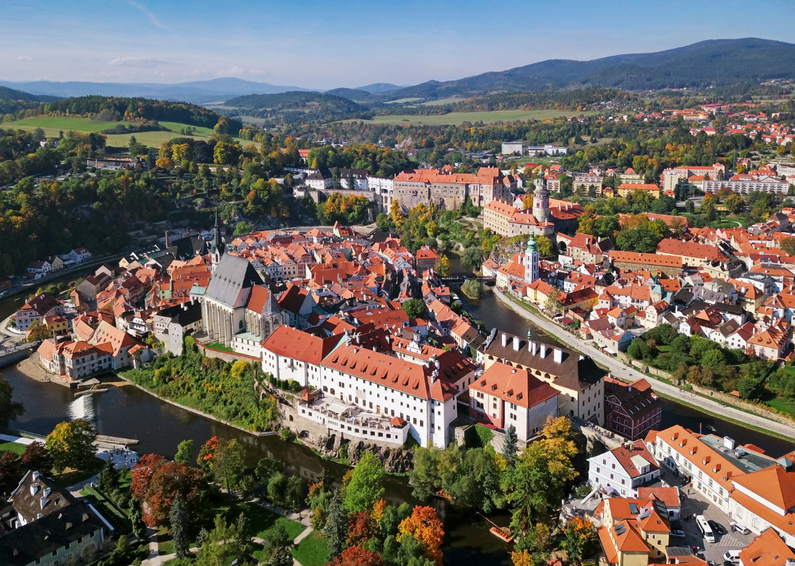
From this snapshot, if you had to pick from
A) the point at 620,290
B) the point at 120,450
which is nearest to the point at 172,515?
the point at 120,450

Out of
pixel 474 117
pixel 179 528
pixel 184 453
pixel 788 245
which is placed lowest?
pixel 184 453

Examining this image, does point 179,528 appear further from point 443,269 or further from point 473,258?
point 473,258

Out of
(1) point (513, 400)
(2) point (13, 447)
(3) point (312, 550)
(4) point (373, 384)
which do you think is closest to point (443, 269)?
(4) point (373, 384)

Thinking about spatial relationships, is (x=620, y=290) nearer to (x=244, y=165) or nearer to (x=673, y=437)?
(x=673, y=437)

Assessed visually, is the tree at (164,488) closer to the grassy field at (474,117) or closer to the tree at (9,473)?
the tree at (9,473)

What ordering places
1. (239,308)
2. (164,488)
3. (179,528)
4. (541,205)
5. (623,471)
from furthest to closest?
(541,205), (239,308), (623,471), (164,488), (179,528)

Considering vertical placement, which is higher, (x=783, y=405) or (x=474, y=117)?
(x=474, y=117)
